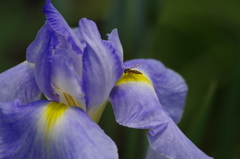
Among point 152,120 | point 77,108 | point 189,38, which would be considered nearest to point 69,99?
point 77,108

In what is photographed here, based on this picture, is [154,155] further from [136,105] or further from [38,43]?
[38,43]

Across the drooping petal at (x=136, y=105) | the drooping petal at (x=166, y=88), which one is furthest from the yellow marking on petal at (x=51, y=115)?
the drooping petal at (x=166, y=88)

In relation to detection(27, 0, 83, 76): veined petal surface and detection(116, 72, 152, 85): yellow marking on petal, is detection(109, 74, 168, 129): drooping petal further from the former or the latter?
detection(27, 0, 83, 76): veined petal surface

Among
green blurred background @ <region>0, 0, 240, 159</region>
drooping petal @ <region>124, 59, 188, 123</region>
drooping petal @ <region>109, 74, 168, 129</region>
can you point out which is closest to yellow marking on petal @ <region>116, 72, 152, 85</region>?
drooping petal @ <region>109, 74, 168, 129</region>

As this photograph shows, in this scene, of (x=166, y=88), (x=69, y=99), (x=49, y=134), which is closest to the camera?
(x=49, y=134)

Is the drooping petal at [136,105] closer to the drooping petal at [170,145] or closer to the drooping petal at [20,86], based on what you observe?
the drooping petal at [170,145]

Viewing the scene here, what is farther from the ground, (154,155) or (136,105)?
(136,105)

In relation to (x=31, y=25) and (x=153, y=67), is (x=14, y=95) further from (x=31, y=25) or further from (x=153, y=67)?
(x=31, y=25)
